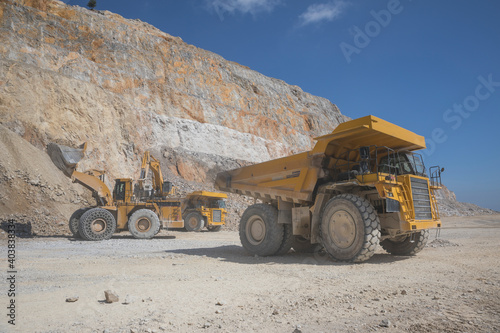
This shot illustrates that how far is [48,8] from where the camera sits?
112 feet

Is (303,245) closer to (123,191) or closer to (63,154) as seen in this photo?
(123,191)

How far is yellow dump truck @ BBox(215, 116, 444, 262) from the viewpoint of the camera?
675cm

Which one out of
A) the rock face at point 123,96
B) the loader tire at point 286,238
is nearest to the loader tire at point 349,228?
the loader tire at point 286,238

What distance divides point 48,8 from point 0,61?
14.1 m

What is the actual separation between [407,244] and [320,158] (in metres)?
3.07

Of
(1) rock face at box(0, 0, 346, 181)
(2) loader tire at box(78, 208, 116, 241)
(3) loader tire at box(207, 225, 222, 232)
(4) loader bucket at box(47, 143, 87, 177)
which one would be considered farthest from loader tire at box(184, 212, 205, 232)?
(1) rock face at box(0, 0, 346, 181)

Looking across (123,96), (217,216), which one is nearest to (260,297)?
(217,216)

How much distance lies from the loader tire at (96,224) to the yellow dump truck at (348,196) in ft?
24.0

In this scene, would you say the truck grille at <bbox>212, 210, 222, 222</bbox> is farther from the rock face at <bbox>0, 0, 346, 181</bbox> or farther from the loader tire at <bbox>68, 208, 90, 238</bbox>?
the rock face at <bbox>0, 0, 346, 181</bbox>

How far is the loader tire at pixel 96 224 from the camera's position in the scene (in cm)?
1316

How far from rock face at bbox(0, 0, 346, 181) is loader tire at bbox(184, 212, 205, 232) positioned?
896cm

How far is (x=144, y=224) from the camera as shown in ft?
48.5

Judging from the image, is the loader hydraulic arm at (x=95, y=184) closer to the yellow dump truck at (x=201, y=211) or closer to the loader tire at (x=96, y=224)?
the loader tire at (x=96, y=224)

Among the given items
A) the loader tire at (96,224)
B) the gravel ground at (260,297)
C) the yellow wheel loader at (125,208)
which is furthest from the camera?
the yellow wheel loader at (125,208)
